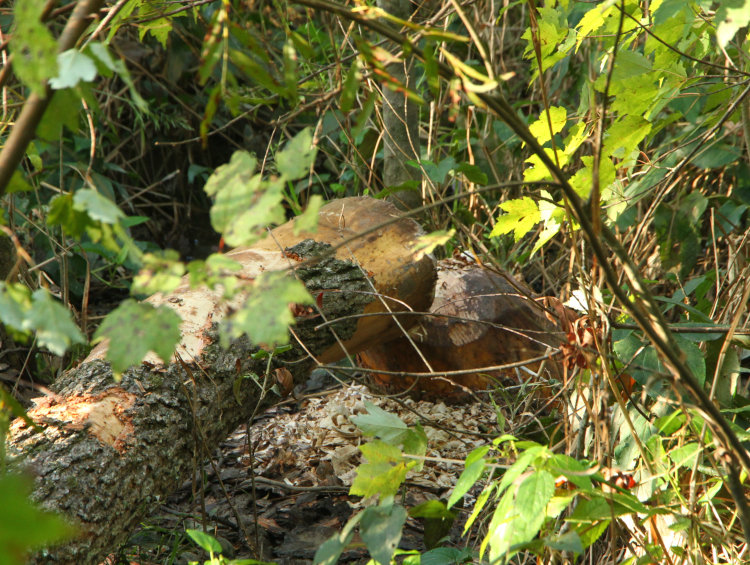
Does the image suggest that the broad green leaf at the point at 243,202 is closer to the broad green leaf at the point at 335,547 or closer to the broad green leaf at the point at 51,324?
the broad green leaf at the point at 51,324

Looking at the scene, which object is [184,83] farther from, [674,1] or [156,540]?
[674,1]

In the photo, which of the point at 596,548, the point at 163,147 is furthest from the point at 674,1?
the point at 163,147

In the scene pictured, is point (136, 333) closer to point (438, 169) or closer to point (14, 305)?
point (14, 305)

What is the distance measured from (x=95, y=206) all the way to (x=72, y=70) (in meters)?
0.13

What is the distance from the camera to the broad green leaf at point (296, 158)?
26.2 inches

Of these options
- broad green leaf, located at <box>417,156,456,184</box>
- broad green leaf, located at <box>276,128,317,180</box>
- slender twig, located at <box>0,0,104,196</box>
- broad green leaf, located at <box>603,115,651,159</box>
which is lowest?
broad green leaf, located at <box>417,156,456,184</box>

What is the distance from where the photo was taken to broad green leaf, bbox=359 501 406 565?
3.02 feet

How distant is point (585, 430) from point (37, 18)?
3.69 feet

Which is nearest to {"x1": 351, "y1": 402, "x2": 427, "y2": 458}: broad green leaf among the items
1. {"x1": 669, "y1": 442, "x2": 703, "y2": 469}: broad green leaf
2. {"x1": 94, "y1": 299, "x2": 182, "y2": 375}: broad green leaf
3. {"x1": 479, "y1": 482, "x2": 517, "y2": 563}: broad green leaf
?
{"x1": 479, "y1": 482, "x2": 517, "y2": 563}: broad green leaf

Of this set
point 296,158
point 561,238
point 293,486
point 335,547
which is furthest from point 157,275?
point 561,238

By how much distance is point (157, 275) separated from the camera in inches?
24.5

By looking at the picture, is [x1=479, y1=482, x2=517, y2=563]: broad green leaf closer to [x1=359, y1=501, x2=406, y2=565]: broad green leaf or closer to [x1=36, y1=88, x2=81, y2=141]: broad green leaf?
[x1=359, y1=501, x2=406, y2=565]: broad green leaf

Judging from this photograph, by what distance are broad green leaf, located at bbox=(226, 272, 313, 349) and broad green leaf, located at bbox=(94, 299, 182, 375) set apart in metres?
0.06

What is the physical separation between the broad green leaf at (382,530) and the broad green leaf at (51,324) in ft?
1.68
